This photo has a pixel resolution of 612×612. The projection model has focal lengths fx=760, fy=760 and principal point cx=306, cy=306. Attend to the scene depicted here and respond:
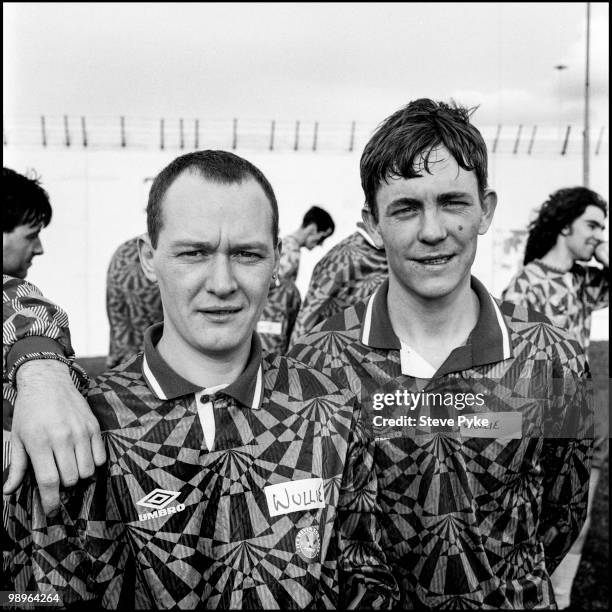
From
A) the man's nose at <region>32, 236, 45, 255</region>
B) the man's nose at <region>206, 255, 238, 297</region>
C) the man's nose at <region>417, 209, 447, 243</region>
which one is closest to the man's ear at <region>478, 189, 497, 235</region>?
the man's nose at <region>417, 209, 447, 243</region>

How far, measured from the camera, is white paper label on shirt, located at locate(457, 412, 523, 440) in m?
1.78

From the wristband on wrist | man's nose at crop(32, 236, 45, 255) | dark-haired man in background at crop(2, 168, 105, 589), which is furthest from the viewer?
man's nose at crop(32, 236, 45, 255)

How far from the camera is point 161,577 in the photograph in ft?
4.62

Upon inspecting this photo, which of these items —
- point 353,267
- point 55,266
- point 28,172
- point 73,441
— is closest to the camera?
point 73,441

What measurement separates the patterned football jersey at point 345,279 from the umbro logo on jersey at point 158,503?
2.26m

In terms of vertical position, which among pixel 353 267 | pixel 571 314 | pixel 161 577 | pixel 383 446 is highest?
pixel 353 267

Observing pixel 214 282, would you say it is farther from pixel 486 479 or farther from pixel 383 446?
pixel 486 479

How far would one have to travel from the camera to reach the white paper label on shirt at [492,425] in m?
1.78

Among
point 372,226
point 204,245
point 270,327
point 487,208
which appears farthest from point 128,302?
point 204,245

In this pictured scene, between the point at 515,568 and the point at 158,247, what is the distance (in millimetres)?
1098

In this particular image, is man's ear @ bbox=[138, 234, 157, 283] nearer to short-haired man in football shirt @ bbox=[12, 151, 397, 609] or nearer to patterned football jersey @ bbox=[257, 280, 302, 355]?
short-haired man in football shirt @ bbox=[12, 151, 397, 609]

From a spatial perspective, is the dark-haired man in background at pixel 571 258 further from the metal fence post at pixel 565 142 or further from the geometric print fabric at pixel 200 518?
the geometric print fabric at pixel 200 518

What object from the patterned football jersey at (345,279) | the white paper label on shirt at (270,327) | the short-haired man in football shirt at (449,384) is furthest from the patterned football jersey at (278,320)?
the short-haired man in football shirt at (449,384)

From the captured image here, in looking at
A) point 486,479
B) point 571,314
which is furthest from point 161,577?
point 571,314
